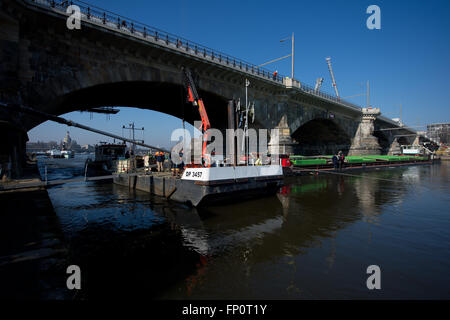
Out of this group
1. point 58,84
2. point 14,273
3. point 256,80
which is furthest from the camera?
point 256,80

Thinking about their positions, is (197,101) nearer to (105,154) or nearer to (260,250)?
(260,250)

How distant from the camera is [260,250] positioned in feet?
21.1

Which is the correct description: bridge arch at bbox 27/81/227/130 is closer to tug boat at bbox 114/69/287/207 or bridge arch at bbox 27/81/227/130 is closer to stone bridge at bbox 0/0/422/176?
stone bridge at bbox 0/0/422/176

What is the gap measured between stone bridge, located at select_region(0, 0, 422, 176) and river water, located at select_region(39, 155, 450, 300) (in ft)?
19.4

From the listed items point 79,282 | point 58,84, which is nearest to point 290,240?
point 79,282

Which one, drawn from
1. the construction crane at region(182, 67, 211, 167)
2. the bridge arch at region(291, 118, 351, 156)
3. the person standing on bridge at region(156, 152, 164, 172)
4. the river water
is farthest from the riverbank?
the bridge arch at region(291, 118, 351, 156)

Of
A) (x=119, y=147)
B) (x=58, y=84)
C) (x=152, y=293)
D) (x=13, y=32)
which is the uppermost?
(x=13, y=32)

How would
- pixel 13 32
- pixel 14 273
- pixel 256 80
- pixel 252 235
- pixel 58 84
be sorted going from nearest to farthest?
pixel 14 273
pixel 252 235
pixel 13 32
pixel 58 84
pixel 256 80

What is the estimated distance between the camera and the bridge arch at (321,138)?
53.0 meters

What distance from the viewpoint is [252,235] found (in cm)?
761

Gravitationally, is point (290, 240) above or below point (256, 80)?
below

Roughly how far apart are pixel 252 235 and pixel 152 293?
3.98 meters

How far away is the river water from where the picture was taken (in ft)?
15.0

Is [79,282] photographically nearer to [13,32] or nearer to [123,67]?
[13,32]
